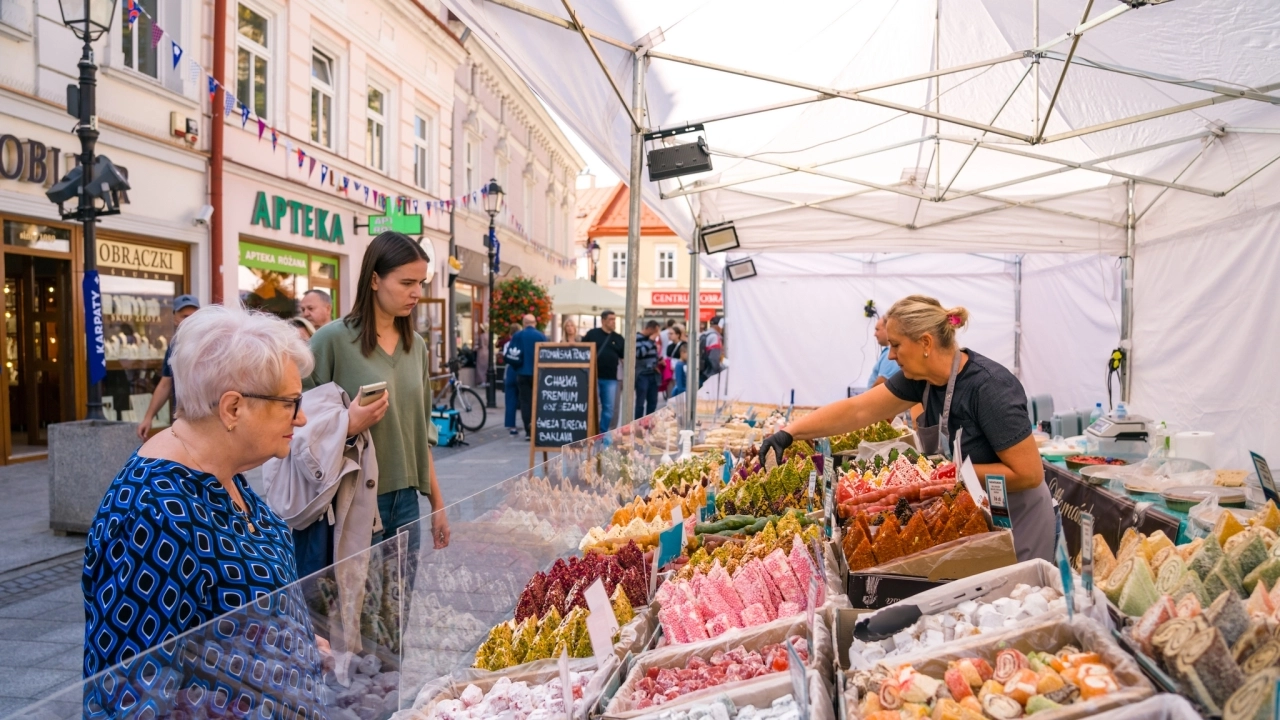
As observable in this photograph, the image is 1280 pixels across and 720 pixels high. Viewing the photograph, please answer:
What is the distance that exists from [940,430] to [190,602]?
2931 mm

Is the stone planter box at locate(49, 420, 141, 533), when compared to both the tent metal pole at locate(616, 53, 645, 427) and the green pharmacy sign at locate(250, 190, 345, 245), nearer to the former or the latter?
the tent metal pole at locate(616, 53, 645, 427)

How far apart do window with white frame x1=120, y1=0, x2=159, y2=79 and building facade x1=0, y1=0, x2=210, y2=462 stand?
0.02 m

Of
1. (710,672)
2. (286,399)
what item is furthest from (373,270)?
(710,672)

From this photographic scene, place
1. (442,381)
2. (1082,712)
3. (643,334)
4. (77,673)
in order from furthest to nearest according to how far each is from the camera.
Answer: (442,381) → (643,334) → (77,673) → (1082,712)

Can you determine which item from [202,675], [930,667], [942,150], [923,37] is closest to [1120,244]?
[942,150]

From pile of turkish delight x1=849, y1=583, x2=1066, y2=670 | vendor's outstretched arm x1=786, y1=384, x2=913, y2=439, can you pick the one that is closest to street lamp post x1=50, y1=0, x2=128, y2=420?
vendor's outstretched arm x1=786, y1=384, x2=913, y2=439

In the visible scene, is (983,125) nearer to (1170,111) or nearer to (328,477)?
(1170,111)

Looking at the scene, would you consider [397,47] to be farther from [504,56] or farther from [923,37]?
[504,56]

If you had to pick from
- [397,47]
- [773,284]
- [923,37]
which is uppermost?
[397,47]

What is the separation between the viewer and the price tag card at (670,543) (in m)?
3.09

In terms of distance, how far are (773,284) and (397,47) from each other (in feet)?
29.6

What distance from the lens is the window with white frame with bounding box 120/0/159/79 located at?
372 inches

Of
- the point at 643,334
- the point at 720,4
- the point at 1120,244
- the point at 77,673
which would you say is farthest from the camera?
the point at 643,334

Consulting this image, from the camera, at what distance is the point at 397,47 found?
619 inches
